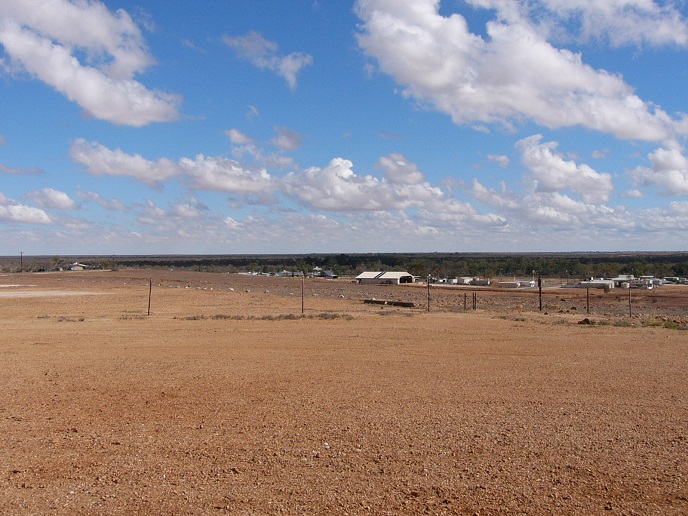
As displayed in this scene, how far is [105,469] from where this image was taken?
7.94m

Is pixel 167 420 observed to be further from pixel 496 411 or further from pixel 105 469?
pixel 496 411

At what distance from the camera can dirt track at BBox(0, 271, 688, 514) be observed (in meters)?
7.15

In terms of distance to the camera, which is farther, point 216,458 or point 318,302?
point 318,302

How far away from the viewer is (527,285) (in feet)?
286

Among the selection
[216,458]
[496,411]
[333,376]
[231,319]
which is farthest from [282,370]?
[231,319]

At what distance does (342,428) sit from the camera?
9758mm

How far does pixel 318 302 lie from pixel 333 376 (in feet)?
106

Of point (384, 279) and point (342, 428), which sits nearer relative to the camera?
point (342, 428)

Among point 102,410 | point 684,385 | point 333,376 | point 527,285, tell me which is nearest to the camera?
point 102,410

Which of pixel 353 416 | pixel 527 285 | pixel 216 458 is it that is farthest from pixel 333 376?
pixel 527 285

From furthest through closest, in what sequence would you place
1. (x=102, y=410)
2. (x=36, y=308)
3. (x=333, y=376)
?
(x=36, y=308), (x=333, y=376), (x=102, y=410)

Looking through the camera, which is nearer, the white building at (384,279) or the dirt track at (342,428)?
the dirt track at (342,428)

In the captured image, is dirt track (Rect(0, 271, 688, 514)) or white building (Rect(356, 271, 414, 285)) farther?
Result: white building (Rect(356, 271, 414, 285))

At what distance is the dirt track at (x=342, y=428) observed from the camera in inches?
282
